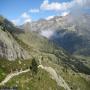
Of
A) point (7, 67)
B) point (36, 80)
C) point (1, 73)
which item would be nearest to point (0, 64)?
point (7, 67)

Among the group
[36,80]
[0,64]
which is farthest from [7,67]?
[36,80]

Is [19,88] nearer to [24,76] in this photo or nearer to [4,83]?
[4,83]

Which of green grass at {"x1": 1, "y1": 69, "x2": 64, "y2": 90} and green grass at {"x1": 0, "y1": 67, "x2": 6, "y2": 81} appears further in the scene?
→ green grass at {"x1": 0, "y1": 67, "x2": 6, "y2": 81}

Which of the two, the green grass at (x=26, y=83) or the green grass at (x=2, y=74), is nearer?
the green grass at (x=26, y=83)

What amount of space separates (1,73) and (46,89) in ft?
131

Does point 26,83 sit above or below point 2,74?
below

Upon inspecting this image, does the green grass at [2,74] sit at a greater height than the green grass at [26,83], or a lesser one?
greater

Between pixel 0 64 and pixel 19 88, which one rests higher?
pixel 0 64

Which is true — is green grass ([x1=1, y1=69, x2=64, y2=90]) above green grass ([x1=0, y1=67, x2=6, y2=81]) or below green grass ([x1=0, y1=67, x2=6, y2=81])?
below

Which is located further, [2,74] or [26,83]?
[26,83]

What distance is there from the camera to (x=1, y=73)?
591ft

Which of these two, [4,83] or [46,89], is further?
[46,89]

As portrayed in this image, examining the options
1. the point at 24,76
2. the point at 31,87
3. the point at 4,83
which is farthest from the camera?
the point at 24,76

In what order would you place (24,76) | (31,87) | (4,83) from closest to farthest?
(4,83), (31,87), (24,76)
